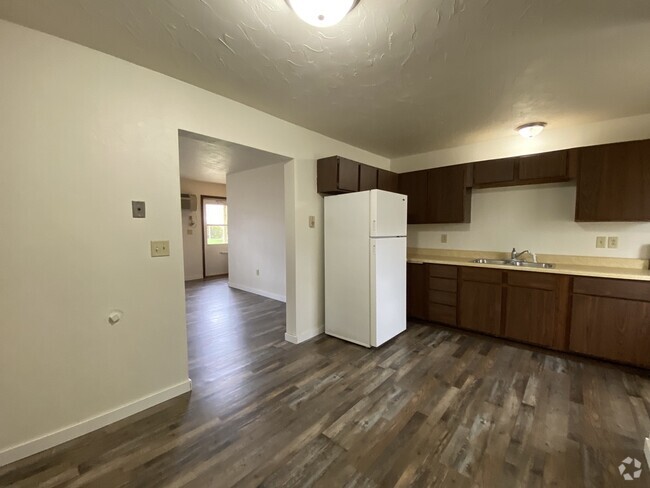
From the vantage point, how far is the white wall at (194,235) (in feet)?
21.2

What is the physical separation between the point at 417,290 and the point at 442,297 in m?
0.32

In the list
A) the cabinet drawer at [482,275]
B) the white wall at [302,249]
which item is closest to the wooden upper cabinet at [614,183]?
the cabinet drawer at [482,275]

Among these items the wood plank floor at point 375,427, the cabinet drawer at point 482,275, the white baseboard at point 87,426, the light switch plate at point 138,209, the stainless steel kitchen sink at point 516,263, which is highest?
the light switch plate at point 138,209

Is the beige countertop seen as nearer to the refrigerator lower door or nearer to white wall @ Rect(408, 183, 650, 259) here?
white wall @ Rect(408, 183, 650, 259)

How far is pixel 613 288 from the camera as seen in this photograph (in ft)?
8.00

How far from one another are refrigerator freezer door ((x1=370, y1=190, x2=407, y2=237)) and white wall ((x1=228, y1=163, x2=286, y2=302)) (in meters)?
2.26

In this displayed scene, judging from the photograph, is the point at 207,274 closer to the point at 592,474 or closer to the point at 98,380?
the point at 98,380

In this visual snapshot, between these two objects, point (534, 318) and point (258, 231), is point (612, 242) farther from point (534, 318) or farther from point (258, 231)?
point (258, 231)

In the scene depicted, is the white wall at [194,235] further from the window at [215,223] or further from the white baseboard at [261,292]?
the white baseboard at [261,292]

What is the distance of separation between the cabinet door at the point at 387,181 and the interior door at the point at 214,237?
4.42 metres

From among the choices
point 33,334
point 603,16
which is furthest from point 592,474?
point 33,334

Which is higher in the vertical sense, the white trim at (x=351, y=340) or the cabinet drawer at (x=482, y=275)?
the cabinet drawer at (x=482, y=275)

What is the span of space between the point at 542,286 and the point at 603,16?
224 cm

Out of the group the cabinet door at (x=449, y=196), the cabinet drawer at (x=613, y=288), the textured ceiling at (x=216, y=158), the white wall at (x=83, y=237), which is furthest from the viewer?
the cabinet door at (x=449, y=196)
